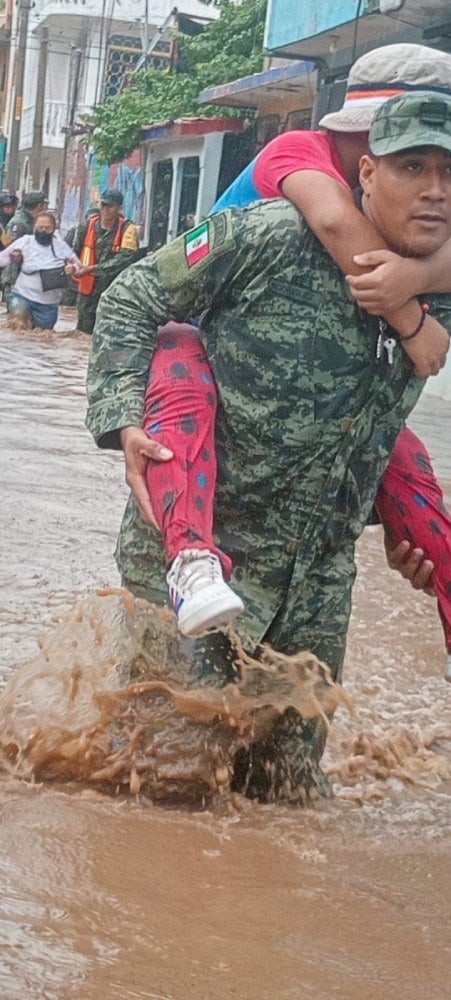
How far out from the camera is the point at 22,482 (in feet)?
24.6

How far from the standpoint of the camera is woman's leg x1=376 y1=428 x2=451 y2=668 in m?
3.42

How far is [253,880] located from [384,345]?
111 cm

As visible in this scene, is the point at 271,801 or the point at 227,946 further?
the point at 271,801

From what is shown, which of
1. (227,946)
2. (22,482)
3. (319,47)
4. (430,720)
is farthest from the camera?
(319,47)

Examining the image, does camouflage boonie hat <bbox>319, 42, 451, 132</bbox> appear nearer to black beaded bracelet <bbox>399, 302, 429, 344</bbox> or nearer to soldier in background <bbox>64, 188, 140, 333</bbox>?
black beaded bracelet <bbox>399, 302, 429, 344</bbox>

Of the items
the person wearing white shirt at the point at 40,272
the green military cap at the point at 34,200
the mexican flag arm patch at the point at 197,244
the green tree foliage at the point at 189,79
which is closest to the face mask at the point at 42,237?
the person wearing white shirt at the point at 40,272

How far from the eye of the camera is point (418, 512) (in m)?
3.43

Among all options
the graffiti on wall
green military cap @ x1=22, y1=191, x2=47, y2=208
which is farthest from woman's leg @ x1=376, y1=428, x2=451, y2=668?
the graffiti on wall

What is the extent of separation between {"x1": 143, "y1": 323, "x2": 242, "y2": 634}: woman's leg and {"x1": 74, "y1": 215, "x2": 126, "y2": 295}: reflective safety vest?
12.2 metres

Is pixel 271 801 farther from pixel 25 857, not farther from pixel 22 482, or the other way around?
pixel 22 482

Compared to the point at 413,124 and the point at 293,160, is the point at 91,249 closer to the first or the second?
the point at 293,160

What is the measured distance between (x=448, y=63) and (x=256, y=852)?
171 centimetres

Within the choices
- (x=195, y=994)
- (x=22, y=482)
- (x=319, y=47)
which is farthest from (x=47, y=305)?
(x=195, y=994)

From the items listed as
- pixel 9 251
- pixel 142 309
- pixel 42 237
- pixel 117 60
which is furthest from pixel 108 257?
pixel 117 60
